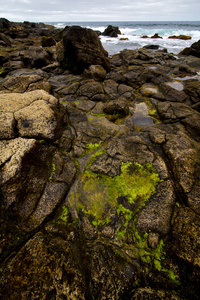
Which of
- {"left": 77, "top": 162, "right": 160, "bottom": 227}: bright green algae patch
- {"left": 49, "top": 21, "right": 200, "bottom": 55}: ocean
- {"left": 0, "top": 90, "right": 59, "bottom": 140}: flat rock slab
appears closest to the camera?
{"left": 77, "top": 162, "right": 160, "bottom": 227}: bright green algae patch

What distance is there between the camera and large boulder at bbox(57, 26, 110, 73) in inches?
441

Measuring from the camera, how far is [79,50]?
11.3 meters

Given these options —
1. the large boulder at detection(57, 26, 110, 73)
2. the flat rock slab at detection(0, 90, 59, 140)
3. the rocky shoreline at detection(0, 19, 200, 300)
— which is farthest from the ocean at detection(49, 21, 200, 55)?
the flat rock slab at detection(0, 90, 59, 140)

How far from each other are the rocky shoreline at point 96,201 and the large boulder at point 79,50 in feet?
18.4

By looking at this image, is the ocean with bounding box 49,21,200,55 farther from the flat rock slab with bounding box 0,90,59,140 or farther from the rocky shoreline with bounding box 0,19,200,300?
the flat rock slab with bounding box 0,90,59,140

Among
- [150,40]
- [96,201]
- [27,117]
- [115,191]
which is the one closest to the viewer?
[96,201]

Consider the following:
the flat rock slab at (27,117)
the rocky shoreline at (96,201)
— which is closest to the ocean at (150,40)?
the rocky shoreline at (96,201)

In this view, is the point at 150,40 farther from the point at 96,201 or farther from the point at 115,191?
the point at 96,201

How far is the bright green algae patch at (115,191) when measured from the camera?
4.02 meters

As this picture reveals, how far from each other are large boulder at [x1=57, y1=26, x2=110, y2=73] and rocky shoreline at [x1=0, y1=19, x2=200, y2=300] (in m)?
5.60

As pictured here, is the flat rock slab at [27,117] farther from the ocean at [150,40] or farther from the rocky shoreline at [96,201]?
the ocean at [150,40]

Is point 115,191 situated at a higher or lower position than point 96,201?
higher

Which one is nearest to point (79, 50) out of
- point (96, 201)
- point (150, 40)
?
point (96, 201)

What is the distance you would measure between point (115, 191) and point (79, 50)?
39.2ft
